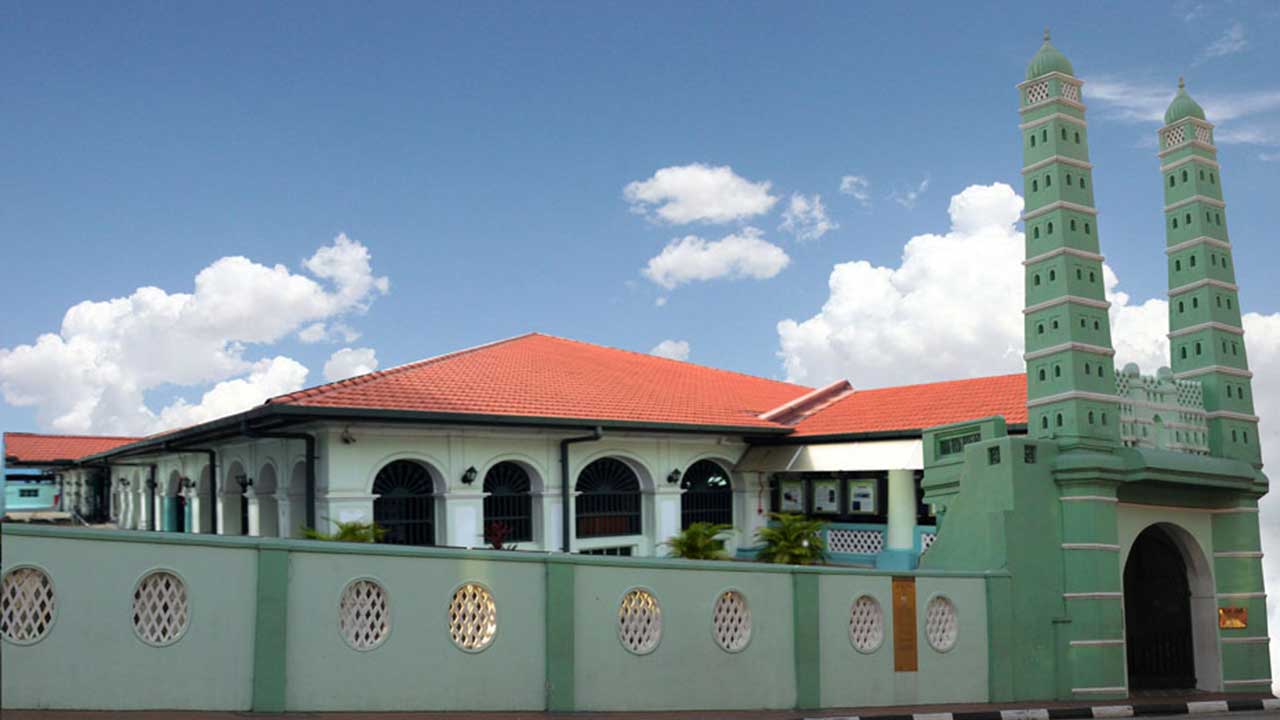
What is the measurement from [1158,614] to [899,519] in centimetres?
569

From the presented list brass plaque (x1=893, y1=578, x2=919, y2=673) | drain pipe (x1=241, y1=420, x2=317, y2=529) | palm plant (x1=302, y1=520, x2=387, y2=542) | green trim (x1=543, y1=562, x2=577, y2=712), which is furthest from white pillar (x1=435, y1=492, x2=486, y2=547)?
brass plaque (x1=893, y1=578, x2=919, y2=673)

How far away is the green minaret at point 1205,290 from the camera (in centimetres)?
1831

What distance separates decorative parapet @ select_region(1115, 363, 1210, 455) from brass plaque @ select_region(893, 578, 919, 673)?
4.58 metres

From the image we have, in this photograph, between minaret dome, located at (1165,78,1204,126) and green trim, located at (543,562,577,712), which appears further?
minaret dome, located at (1165,78,1204,126)

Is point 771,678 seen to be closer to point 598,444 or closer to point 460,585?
point 460,585

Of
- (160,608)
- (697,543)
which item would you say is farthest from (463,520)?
(160,608)

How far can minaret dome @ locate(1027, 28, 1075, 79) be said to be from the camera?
1652 cm

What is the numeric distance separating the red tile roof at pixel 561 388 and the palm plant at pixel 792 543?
113 inches

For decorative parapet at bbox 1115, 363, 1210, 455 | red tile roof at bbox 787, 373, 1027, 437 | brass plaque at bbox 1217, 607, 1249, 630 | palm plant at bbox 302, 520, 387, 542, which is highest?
red tile roof at bbox 787, 373, 1027, 437

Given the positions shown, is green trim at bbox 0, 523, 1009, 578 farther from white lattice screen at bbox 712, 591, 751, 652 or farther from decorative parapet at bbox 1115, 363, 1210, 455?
decorative parapet at bbox 1115, 363, 1210, 455

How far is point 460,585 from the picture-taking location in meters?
11.0

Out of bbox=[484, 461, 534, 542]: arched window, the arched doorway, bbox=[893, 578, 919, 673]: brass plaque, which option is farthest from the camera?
bbox=[484, 461, 534, 542]: arched window

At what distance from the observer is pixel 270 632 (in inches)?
390

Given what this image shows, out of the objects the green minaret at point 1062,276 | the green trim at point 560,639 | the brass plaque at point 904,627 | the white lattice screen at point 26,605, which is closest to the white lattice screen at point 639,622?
the green trim at point 560,639
